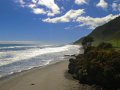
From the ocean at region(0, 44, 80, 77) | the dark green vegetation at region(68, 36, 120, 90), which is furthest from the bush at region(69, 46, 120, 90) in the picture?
the ocean at region(0, 44, 80, 77)

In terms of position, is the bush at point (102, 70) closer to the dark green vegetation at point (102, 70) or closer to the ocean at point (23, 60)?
the dark green vegetation at point (102, 70)

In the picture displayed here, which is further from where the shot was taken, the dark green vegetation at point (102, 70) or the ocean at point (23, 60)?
the ocean at point (23, 60)

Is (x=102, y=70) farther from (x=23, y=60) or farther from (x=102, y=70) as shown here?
(x=23, y=60)

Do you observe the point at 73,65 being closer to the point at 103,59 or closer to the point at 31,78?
the point at 31,78

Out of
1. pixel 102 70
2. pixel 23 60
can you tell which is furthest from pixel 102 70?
pixel 23 60

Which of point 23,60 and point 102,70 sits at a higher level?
point 102,70

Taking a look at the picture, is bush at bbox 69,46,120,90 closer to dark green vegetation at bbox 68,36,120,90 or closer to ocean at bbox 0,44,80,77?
dark green vegetation at bbox 68,36,120,90

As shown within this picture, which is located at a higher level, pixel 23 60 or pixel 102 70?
pixel 102 70

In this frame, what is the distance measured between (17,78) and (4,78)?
200 centimetres

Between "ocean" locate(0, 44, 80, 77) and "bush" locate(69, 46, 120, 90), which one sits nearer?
"bush" locate(69, 46, 120, 90)

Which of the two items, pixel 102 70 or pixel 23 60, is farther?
pixel 23 60

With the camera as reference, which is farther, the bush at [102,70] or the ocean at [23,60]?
the ocean at [23,60]

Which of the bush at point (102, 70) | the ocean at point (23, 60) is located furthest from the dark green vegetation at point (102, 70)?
the ocean at point (23, 60)

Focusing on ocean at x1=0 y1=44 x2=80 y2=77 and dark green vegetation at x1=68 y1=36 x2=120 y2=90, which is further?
ocean at x1=0 y1=44 x2=80 y2=77
